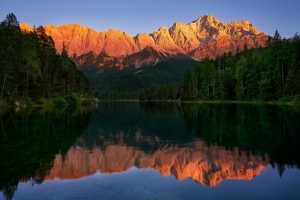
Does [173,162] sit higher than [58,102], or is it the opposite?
[58,102]

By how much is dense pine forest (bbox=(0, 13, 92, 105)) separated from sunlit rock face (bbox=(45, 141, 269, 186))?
62.4 m

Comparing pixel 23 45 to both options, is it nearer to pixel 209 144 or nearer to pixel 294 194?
pixel 209 144

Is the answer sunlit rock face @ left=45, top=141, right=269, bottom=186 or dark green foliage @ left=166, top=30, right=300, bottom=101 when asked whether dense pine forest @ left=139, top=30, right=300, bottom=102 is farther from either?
sunlit rock face @ left=45, top=141, right=269, bottom=186

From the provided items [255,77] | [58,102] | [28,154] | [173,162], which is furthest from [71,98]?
[173,162]

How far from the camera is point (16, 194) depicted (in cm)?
1094

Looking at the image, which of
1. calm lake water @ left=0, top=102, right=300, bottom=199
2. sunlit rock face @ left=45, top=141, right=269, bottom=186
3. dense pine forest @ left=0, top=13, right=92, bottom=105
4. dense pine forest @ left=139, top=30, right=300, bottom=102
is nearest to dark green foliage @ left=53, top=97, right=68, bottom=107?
dense pine forest @ left=0, top=13, right=92, bottom=105

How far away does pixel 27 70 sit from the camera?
80.6 m

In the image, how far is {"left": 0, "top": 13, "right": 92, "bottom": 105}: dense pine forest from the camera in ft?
241

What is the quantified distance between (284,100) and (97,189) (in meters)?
78.6

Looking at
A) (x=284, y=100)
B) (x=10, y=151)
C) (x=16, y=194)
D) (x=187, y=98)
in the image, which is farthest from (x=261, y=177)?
(x=187, y=98)

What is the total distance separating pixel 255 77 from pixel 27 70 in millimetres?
77598

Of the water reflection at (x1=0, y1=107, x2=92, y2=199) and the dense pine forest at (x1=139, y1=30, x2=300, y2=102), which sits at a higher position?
the dense pine forest at (x1=139, y1=30, x2=300, y2=102)

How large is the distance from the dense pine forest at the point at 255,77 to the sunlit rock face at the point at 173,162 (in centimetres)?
6558

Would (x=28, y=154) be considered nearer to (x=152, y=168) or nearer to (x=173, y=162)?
(x=152, y=168)
